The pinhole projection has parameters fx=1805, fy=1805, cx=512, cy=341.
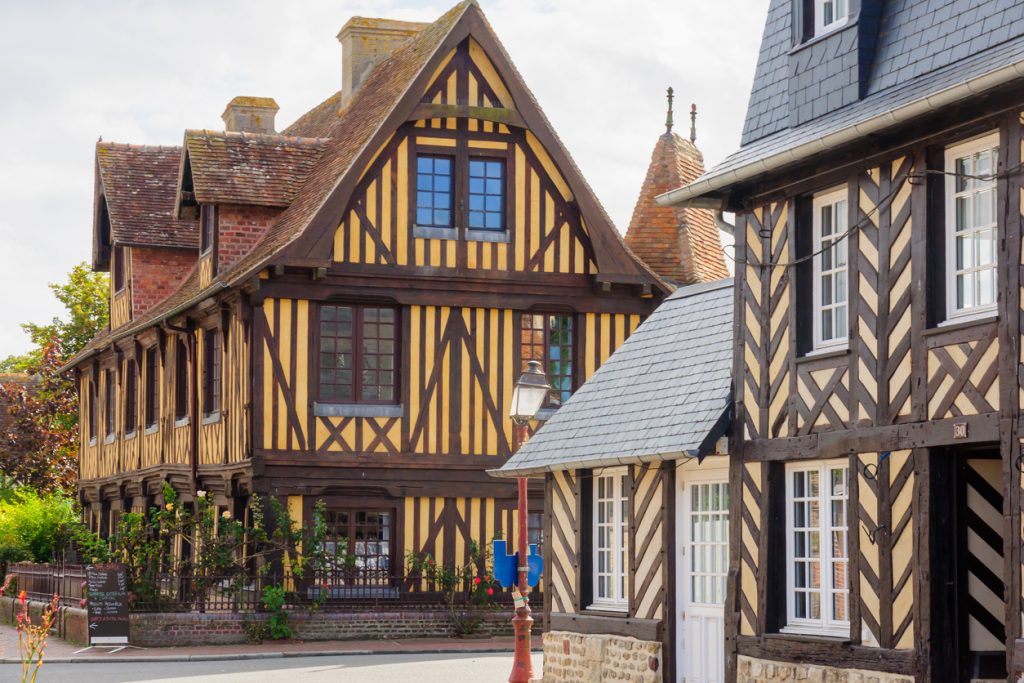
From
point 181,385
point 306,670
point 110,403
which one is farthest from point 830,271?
point 110,403

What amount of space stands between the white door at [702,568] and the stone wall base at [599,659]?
1.08 feet

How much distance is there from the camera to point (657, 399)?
17125mm

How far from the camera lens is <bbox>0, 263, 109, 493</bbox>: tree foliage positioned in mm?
46375

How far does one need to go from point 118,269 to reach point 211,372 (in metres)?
7.93

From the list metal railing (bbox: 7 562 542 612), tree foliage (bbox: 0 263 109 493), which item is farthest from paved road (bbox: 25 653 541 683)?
tree foliage (bbox: 0 263 109 493)

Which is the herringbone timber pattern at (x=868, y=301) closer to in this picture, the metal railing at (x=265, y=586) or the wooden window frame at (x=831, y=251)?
the wooden window frame at (x=831, y=251)

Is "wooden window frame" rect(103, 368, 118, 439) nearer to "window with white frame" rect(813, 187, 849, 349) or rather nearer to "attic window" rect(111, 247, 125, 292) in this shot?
"attic window" rect(111, 247, 125, 292)

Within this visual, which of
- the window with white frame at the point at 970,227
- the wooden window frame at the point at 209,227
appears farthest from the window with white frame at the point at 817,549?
the wooden window frame at the point at 209,227

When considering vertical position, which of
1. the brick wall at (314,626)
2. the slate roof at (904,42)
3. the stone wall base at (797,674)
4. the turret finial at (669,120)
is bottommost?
the brick wall at (314,626)

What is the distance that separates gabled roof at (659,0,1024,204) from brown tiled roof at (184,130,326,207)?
14.1 meters

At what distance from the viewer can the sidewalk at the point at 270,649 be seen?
2269 cm

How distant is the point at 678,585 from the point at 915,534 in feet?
12.7

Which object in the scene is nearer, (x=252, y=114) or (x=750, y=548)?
(x=750, y=548)

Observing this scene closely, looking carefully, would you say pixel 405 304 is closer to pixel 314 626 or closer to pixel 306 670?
pixel 314 626
